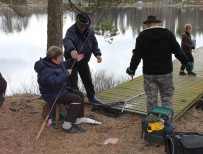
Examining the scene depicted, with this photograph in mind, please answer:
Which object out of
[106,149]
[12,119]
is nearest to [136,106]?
[106,149]

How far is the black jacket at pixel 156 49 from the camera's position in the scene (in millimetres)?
3910

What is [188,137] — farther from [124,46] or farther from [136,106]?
[124,46]

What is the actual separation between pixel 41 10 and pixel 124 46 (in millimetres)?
14483

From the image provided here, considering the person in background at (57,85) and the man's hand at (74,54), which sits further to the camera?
the man's hand at (74,54)

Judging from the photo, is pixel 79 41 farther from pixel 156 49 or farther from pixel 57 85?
pixel 156 49

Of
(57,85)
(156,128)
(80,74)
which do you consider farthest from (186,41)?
(57,85)

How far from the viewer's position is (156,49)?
3.95 m

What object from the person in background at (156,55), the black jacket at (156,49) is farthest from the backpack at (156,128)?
the black jacket at (156,49)

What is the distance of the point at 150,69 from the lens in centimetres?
405

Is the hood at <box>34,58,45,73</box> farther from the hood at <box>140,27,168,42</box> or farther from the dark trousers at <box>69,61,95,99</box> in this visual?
the hood at <box>140,27,168,42</box>

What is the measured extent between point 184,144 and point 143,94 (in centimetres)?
269

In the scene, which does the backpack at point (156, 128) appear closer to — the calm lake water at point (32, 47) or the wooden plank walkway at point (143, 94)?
the wooden plank walkway at point (143, 94)

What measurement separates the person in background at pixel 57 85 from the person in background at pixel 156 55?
87 centimetres

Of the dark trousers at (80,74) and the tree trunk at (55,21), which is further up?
the tree trunk at (55,21)
